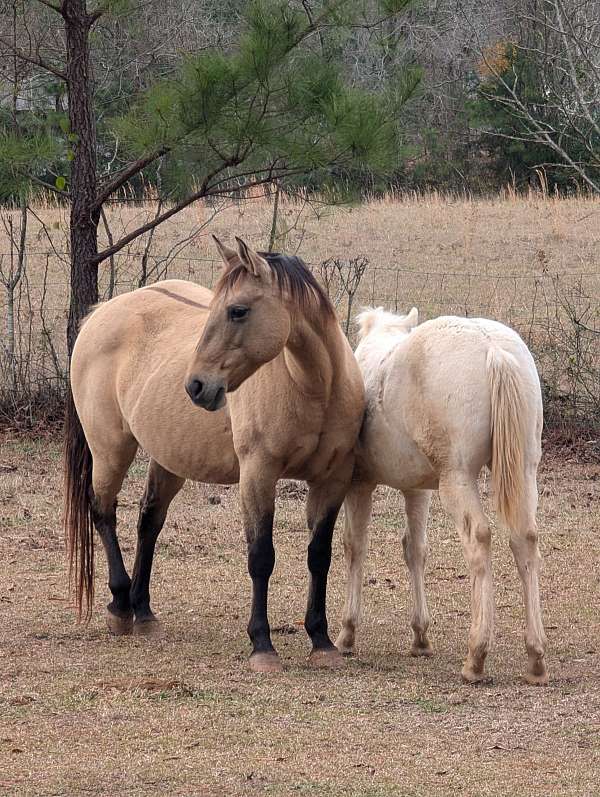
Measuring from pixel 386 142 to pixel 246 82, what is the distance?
1.03m

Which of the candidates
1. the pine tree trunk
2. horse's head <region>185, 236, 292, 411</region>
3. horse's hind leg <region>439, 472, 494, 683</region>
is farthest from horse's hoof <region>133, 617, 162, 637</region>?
the pine tree trunk

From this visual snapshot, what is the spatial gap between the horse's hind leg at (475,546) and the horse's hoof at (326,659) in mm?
705

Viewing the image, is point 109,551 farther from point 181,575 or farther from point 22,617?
point 181,575

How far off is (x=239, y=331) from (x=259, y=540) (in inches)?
40.0

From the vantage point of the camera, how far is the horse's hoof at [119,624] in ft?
19.4

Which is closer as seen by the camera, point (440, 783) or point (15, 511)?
point (440, 783)

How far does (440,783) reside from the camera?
363 cm

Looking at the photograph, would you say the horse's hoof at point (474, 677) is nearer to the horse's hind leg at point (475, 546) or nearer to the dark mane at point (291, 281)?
the horse's hind leg at point (475, 546)

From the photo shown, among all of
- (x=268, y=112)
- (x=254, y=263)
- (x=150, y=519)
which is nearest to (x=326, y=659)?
(x=150, y=519)

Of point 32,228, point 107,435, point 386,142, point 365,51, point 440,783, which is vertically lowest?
point 440,783

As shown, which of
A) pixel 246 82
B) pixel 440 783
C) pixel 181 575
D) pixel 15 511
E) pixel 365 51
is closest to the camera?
pixel 440 783

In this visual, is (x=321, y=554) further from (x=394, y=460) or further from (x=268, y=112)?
(x=268, y=112)

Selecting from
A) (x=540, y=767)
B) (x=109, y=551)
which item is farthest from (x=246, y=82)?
(x=540, y=767)

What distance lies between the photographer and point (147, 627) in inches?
233
